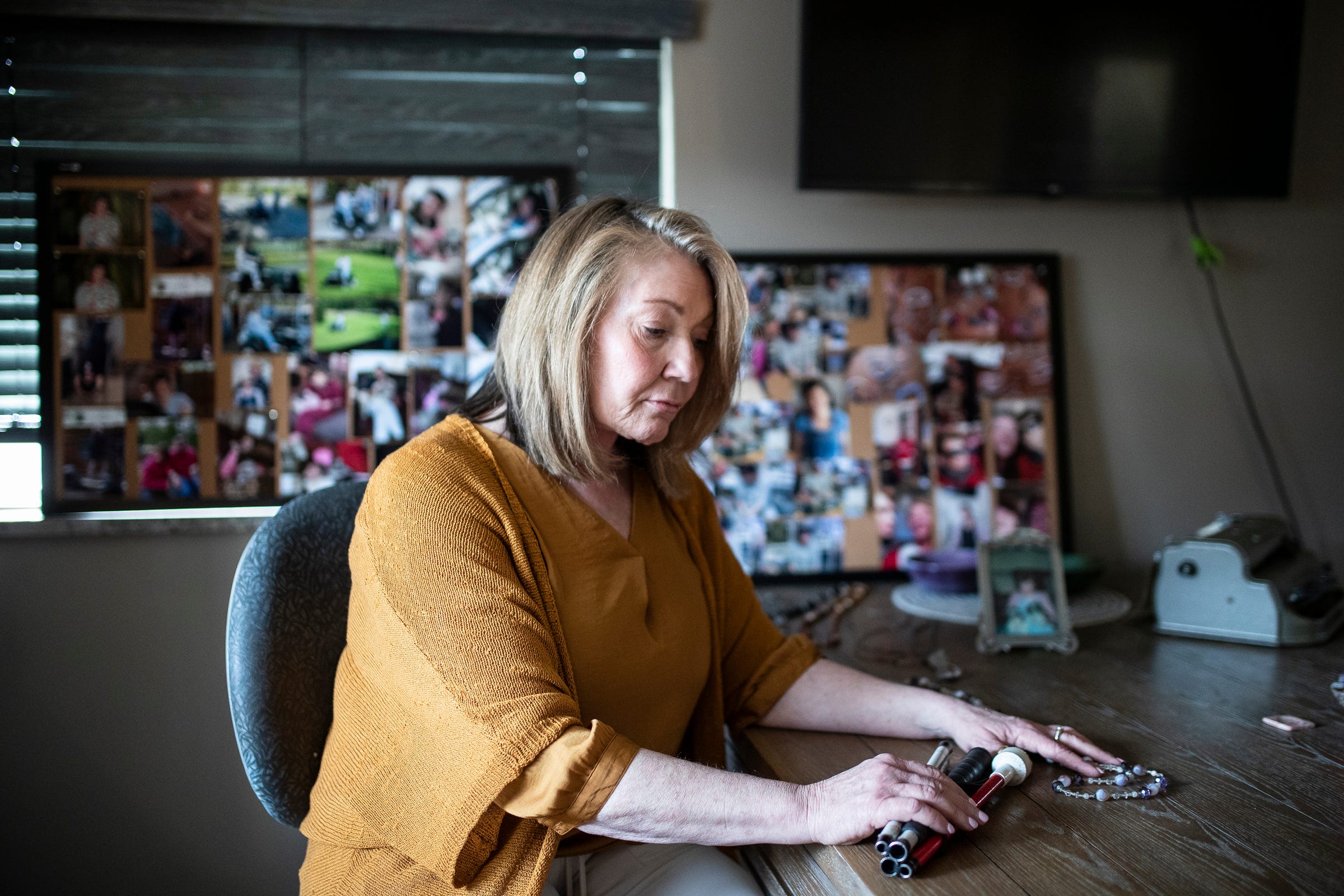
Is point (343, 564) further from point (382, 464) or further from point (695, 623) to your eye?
point (695, 623)

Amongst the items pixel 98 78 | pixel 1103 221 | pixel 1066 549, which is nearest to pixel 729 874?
pixel 1066 549

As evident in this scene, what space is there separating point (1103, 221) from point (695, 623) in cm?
158

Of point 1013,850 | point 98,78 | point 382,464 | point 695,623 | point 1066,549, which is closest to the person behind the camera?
point 1013,850

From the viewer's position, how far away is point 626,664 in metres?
1.15

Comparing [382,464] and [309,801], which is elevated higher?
[382,464]

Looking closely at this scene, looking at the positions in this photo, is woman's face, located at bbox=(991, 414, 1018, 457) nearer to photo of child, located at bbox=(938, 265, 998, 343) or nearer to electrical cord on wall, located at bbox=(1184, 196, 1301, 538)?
photo of child, located at bbox=(938, 265, 998, 343)

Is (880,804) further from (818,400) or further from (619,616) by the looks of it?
(818,400)

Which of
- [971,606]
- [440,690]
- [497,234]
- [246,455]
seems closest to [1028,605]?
[971,606]

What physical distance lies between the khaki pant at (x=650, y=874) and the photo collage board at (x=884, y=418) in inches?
35.7

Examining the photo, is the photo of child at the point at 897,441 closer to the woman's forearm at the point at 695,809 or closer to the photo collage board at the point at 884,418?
the photo collage board at the point at 884,418

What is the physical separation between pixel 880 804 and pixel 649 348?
0.61m

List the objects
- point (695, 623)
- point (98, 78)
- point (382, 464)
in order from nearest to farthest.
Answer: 1. point (382, 464)
2. point (695, 623)
3. point (98, 78)

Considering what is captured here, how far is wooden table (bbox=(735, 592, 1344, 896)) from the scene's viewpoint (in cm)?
84

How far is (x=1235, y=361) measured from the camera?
88.8 inches
